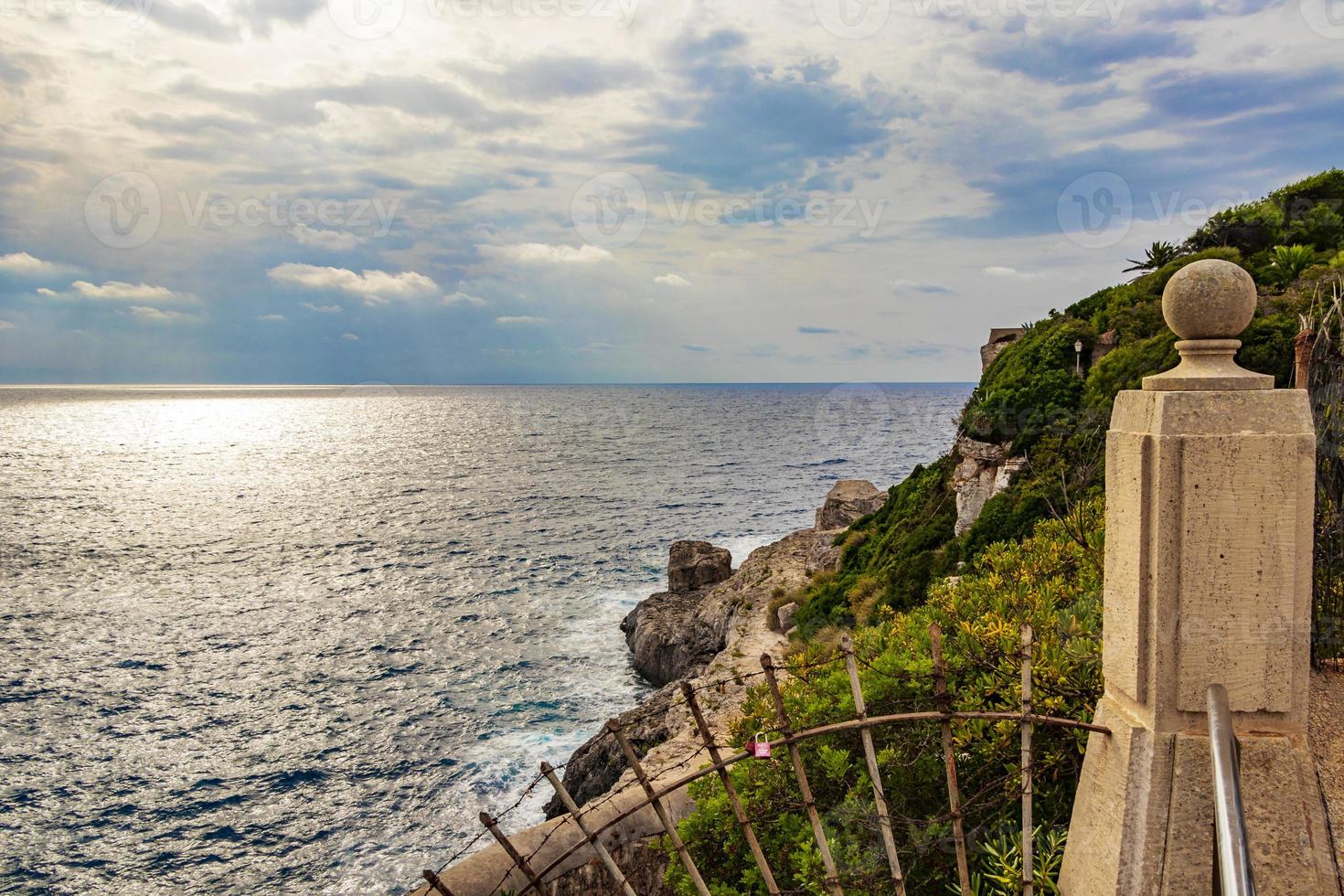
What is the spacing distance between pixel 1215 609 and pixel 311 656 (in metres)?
37.5

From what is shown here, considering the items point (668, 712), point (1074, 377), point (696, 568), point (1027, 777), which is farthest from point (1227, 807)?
point (696, 568)

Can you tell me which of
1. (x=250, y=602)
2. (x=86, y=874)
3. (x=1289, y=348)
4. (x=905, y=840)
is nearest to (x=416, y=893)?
(x=905, y=840)

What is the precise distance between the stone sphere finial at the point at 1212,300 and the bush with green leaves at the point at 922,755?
2708 mm

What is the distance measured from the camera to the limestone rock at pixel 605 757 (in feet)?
62.7

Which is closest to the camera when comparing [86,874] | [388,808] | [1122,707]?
[1122,707]

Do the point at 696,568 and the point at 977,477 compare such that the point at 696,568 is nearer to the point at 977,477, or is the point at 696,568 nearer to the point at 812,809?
the point at 977,477

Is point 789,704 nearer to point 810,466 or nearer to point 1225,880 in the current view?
point 1225,880

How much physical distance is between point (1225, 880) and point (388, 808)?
24.2 meters

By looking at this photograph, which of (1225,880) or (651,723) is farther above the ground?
(1225,880)

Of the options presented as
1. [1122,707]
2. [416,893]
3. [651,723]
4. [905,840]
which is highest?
[1122,707]

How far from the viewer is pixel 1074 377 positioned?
62.6 feet

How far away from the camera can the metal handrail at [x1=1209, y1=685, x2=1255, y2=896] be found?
272 cm

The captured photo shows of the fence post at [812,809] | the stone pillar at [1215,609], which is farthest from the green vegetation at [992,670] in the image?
the stone pillar at [1215,609]

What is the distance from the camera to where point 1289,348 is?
44.5 feet
